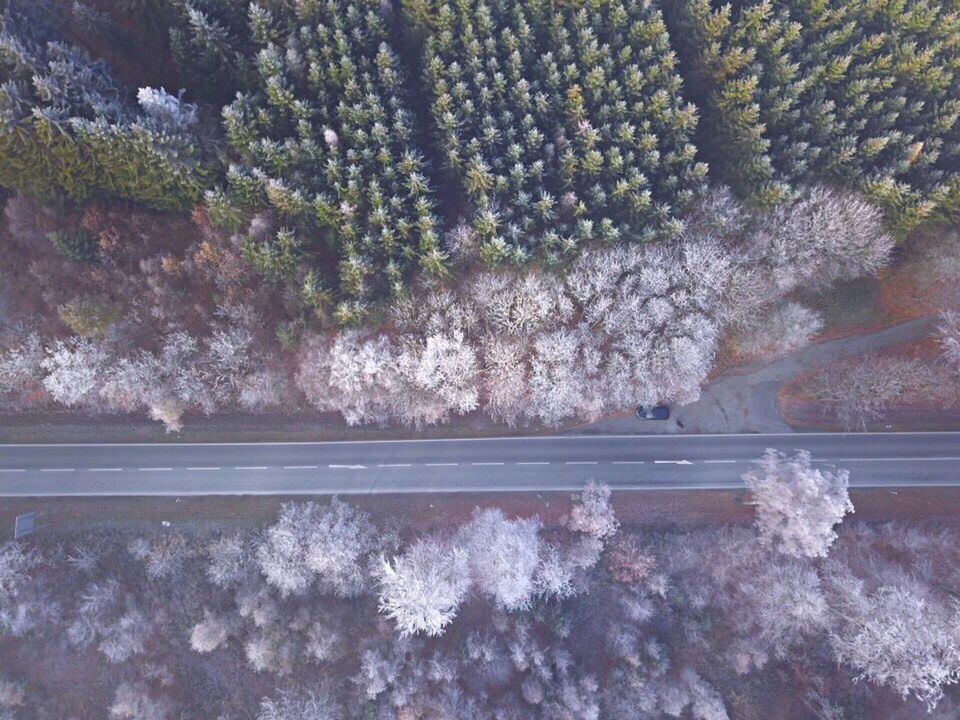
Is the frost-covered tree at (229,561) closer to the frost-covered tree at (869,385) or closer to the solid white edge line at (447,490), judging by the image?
the solid white edge line at (447,490)

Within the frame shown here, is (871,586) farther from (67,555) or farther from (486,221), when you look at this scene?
(67,555)

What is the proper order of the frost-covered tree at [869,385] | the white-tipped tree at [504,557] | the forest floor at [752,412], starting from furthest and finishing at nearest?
the forest floor at [752,412] → the frost-covered tree at [869,385] → the white-tipped tree at [504,557]

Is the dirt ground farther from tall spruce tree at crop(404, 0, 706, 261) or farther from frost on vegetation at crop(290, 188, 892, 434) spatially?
tall spruce tree at crop(404, 0, 706, 261)

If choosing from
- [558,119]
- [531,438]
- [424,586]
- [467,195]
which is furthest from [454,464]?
[558,119]

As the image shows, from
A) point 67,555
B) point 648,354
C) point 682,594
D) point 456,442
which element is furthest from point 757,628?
point 67,555

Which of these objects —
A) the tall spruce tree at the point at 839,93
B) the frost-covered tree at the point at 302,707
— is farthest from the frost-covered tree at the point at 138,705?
the tall spruce tree at the point at 839,93

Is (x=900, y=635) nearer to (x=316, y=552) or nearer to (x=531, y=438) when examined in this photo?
(x=531, y=438)

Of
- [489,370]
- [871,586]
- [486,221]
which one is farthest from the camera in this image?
[871,586]
